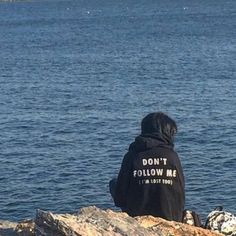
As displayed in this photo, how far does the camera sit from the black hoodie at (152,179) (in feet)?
32.6

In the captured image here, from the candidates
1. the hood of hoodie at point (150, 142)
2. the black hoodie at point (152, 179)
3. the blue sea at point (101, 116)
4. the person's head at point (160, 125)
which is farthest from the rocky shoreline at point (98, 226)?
the blue sea at point (101, 116)

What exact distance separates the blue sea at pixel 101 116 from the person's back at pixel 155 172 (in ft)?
58.4

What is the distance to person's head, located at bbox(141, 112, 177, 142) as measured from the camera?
984 cm

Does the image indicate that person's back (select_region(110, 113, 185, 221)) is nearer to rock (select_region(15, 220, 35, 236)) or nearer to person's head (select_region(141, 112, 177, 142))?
person's head (select_region(141, 112, 177, 142))

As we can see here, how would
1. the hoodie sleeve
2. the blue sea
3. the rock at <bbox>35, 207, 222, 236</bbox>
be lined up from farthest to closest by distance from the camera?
the blue sea, the hoodie sleeve, the rock at <bbox>35, 207, 222, 236</bbox>

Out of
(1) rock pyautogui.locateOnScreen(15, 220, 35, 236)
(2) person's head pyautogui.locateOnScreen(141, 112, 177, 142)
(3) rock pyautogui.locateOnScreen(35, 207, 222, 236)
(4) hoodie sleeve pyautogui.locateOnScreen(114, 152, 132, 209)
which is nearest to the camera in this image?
(3) rock pyautogui.locateOnScreen(35, 207, 222, 236)

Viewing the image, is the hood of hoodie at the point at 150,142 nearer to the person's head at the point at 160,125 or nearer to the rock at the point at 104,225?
the person's head at the point at 160,125

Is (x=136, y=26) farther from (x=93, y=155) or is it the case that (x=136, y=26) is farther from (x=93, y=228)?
(x=93, y=228)

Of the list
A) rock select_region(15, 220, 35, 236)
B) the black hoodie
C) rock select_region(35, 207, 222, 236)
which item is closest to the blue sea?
the black hoodie

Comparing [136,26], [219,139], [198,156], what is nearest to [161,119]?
[198,156]

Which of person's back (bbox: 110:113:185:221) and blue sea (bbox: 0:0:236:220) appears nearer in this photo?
person's back (bbox: 110:113:185:221)

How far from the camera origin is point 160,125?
9852mm

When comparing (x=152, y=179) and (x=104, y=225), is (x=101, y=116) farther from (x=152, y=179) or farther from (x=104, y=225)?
(x=104, y=225)

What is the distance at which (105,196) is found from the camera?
31297mm
